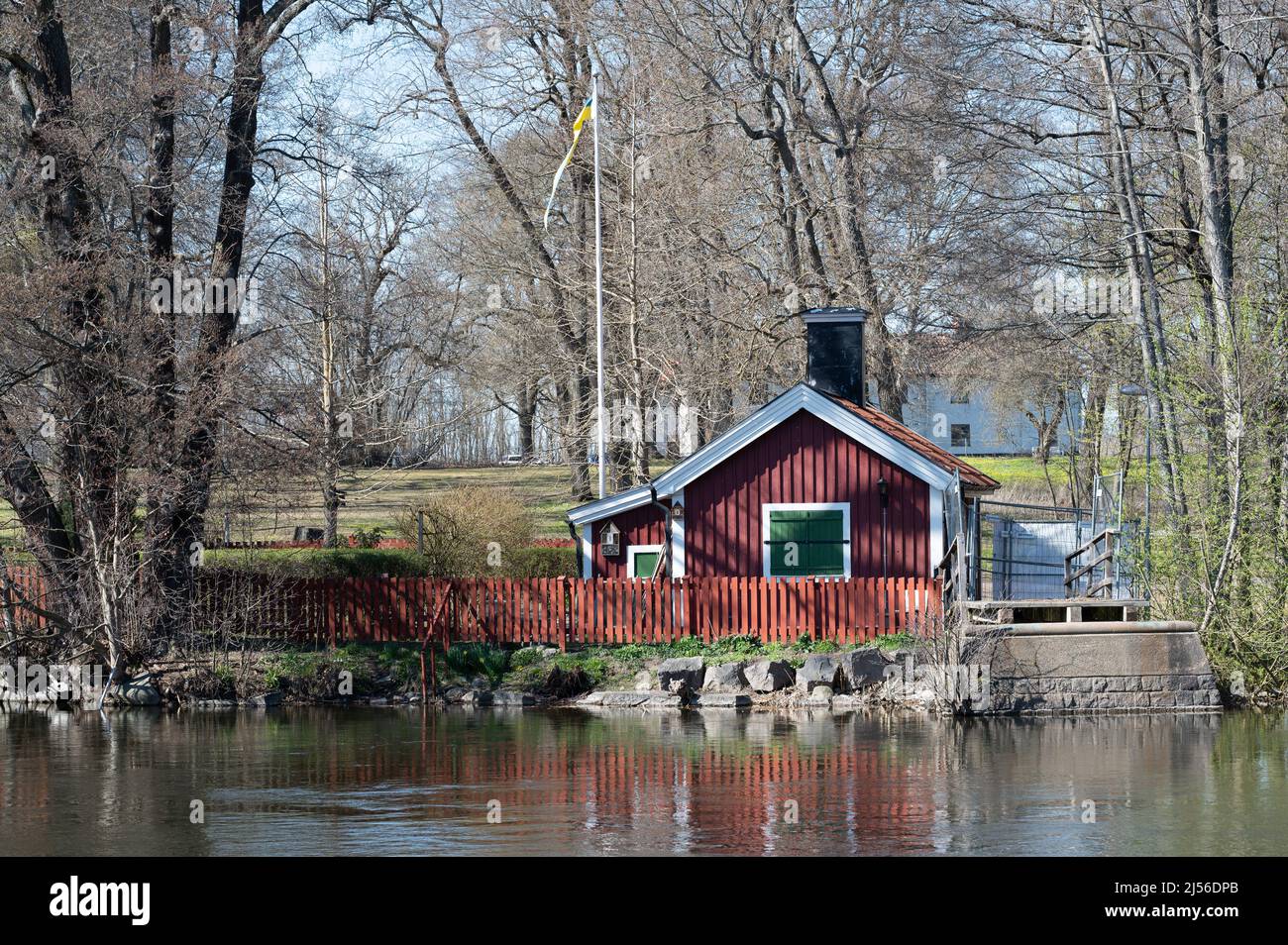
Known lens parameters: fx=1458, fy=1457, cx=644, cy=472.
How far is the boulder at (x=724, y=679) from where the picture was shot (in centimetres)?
2222

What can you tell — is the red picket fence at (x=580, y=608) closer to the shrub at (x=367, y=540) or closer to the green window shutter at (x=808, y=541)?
the green window shutter at (x=808, y=541)

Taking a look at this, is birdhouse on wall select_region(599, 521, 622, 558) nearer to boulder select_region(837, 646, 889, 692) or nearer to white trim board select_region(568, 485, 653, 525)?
white trim board select_region(568, 485, 653, 525)

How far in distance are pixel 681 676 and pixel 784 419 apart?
5.22 meters

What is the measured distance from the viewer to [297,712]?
21.7 meters

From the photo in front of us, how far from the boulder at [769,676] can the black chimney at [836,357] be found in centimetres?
655

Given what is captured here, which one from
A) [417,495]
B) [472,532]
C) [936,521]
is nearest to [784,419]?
[936,521]

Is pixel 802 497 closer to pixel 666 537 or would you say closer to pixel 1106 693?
pixel 666 537

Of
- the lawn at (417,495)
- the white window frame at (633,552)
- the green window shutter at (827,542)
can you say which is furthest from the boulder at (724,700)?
the lawn at (417,495)

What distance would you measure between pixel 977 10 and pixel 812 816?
20.4 m

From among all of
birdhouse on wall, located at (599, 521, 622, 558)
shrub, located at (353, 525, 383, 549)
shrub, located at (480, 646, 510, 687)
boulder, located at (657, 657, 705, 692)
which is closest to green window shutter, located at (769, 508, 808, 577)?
birdhouse on wall, located at (599, 521, 622, 558)

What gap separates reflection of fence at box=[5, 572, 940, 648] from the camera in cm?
2345

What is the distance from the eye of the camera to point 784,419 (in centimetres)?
2508
